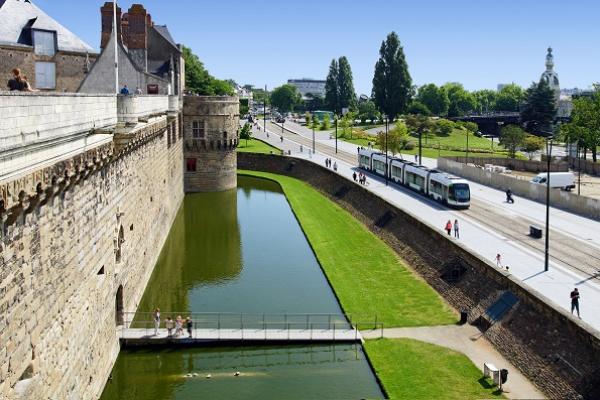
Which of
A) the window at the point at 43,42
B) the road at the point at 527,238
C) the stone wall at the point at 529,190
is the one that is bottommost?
the road at the point at 527,238

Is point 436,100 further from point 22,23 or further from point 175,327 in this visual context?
point 175,327

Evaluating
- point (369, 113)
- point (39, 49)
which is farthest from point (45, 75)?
point (369, 113)

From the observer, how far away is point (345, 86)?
16750 centimetres

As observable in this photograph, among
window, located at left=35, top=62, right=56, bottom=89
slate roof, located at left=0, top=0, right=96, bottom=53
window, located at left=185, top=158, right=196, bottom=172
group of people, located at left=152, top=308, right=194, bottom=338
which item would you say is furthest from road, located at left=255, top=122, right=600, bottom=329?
slate roof, located at left=0, top=0, right=96, bottom=53

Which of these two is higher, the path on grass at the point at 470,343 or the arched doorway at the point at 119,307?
the arched doorway at the point at 119,307

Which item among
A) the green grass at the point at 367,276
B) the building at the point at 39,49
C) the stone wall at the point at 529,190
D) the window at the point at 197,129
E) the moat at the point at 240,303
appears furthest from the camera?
the window at the point at 197,129

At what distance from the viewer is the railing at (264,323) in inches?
1045

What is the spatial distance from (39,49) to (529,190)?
36.0 m

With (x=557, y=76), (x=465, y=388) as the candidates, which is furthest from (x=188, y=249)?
(x=557, y=76)

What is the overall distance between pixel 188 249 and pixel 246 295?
10.4m

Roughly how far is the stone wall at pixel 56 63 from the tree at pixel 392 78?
Answer: 9375cm

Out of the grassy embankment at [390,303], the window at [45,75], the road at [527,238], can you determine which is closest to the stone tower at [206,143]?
the road at [527,238]

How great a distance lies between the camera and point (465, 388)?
21.7 meters

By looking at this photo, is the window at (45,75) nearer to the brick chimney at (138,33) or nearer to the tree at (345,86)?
the brick chimney at (138,33)
